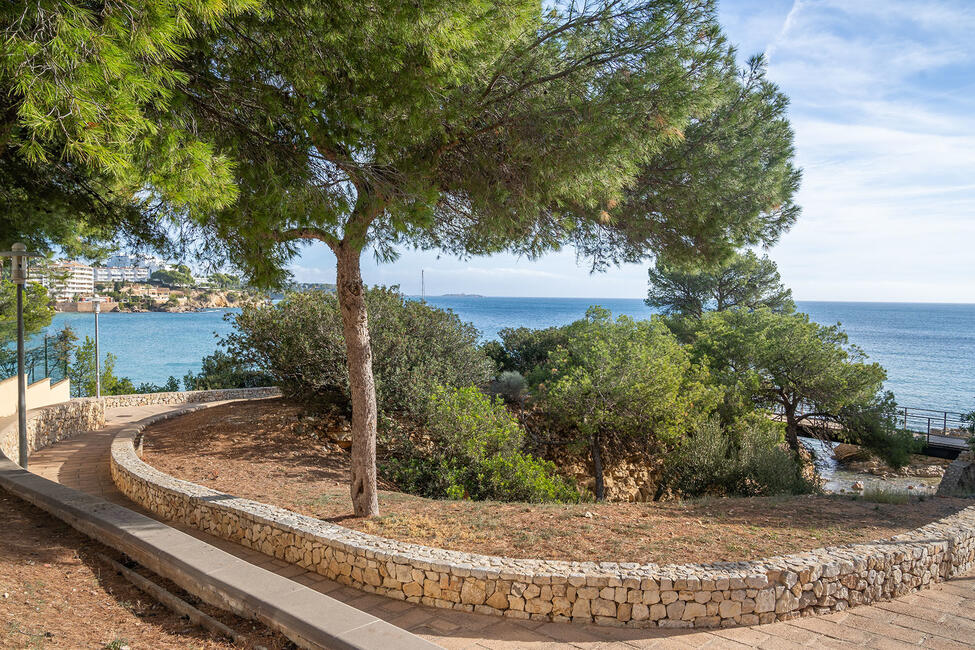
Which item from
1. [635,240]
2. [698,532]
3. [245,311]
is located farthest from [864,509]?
[245,311]

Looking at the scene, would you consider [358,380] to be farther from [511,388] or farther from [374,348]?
[511,388]

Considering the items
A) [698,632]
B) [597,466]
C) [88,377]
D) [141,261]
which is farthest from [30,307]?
[698,632]

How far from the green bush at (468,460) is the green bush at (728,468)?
273 cm

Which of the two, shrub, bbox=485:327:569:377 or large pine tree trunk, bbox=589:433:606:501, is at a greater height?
shrub, bbox=485:327:569:377

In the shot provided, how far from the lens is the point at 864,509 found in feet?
23.9

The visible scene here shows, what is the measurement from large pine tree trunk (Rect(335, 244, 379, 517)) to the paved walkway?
1.12 m

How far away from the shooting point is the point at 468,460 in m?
8.77

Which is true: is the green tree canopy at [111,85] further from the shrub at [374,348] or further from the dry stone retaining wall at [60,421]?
the dry stone retaining wall at [60,421]

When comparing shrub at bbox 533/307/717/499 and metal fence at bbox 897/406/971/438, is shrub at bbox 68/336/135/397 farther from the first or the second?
metal fence at bbox 897/406/971/438

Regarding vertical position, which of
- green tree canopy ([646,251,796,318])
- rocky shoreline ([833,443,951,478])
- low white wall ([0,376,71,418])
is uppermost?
green tree canopy ([646,251,796,318])

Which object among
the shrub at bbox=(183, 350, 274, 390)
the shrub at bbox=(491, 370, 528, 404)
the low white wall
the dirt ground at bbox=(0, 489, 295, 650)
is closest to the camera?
the dirt ground at bbox=(0, 489, 295, 650)

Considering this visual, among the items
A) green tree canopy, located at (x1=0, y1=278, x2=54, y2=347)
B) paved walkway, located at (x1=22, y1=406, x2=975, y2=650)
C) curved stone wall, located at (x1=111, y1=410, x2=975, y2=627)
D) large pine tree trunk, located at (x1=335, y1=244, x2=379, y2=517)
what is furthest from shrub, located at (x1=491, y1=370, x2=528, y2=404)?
green tree canopy, located at (x1=0, y1=278, x2=54, y2=347)

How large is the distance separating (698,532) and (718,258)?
3423mm

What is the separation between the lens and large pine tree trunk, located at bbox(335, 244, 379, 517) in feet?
20.1
